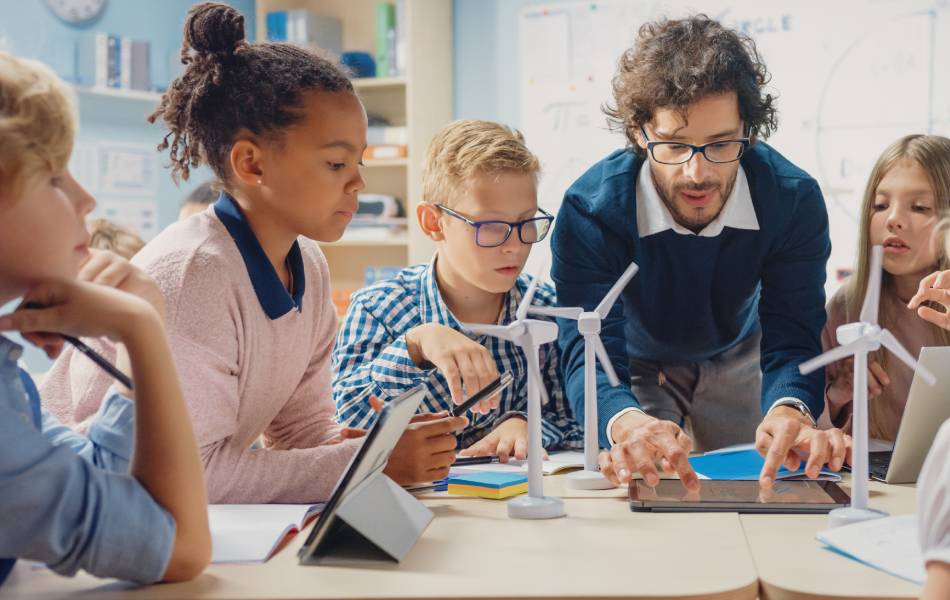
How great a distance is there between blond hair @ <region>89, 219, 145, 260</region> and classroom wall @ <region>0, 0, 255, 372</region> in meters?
1.08

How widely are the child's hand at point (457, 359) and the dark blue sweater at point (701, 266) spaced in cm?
18

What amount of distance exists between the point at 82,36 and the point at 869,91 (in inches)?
123

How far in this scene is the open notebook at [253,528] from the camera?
3.37 feet

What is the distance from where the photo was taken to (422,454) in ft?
4.28

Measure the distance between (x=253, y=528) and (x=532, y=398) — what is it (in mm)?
367

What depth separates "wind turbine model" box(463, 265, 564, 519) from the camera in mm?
1182

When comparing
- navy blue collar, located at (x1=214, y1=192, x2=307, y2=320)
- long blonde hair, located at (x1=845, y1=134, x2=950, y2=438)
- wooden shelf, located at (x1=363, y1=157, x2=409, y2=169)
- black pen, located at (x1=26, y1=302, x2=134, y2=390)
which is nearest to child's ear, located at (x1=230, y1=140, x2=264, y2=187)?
navy blue collar, located at (x1=214, y1=192, x2=307, y2=320)

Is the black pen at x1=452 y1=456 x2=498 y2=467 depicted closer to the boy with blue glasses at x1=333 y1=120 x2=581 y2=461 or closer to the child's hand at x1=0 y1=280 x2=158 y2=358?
the boy with blue glasses at x1=333 y1=120 x2=581 y2=461

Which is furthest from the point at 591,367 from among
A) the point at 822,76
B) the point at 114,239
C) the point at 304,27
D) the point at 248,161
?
the point at 304,27

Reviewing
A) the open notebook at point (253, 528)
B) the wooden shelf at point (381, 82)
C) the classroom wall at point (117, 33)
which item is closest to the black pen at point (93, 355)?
the open notebook at point (253, 528)

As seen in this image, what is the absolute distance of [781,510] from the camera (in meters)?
1.20

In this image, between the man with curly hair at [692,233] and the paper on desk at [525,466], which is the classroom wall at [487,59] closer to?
the man with curly hair at [692,233]

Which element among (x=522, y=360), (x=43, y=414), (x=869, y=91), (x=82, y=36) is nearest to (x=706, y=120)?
(x=522, y=360)

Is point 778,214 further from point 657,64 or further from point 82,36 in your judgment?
point 82,36
